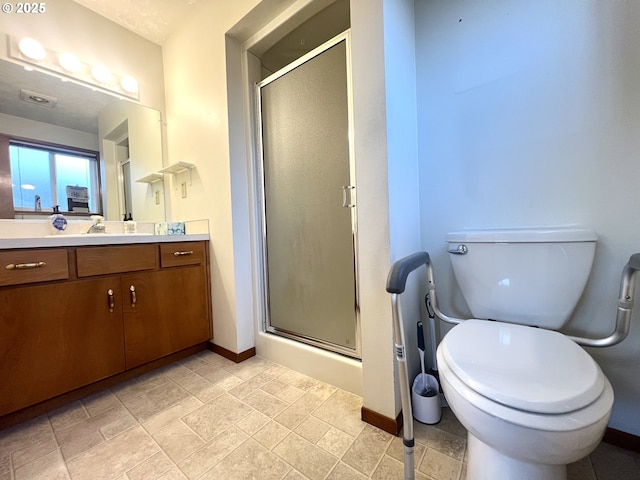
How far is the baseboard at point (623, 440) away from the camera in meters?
0.89

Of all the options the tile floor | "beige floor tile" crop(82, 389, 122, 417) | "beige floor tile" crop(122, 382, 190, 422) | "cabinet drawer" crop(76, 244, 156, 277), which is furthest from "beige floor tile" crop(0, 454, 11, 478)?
"cabinet drawer" crop(76, 244, 156, 277)

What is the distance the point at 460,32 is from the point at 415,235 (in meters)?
0.94

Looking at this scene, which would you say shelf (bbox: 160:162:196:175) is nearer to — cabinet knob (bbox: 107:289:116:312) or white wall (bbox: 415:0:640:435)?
cabinet knob (bbox: 107:289:116:312)

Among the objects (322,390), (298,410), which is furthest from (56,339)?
(322,390)

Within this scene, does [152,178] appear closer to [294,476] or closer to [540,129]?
[294,476]

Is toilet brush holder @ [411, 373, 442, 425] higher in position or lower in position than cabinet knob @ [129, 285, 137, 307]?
lower

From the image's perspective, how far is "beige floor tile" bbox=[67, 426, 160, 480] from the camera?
2.93 feet

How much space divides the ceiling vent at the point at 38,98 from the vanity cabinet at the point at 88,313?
3.62ft

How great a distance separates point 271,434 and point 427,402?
2.17 ft

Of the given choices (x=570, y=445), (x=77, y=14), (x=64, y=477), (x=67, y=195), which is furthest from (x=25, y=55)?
(x=570, y=445)

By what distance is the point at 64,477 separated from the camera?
0.88 meters

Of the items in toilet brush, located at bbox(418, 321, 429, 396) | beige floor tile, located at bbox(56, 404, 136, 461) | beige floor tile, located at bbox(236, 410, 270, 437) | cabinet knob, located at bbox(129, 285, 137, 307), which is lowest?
beige floor tile, located at bbox(236, 410, 270, 437)

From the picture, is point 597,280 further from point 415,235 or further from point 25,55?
point 25,55

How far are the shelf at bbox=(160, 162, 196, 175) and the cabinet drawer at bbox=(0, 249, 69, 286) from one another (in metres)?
0.89
